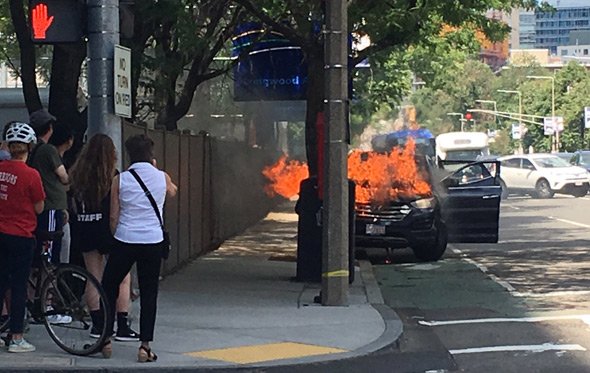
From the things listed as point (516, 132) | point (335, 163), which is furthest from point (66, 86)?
point (516, 132)

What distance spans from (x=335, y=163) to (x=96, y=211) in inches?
141

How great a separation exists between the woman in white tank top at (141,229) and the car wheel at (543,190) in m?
36.7

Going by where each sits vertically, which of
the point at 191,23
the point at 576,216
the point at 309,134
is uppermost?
the point at 191,23

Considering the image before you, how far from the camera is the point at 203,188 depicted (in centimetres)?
1881

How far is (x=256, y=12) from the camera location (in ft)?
49.5

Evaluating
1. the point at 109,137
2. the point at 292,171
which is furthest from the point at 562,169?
the point at 109,137

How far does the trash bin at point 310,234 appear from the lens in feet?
45.6

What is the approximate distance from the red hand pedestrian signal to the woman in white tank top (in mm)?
1501

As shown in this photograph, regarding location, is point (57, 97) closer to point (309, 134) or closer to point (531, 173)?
point (309, 134)

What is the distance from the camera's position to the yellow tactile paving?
900 cm

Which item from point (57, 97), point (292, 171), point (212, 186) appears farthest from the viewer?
point (292, 171)

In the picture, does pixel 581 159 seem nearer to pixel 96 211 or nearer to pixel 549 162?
pixel 549 162

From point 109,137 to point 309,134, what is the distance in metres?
6.50

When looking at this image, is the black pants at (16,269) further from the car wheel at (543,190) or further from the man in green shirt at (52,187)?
the car wheel at (543,190)
